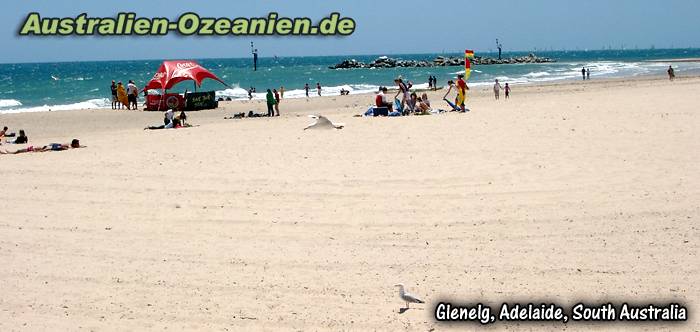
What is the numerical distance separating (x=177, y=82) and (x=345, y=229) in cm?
2147

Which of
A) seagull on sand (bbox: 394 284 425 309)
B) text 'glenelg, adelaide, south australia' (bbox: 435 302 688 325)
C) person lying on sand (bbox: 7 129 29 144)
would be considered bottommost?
text 'glenelg, adelaide, south australia' (bbox: 435 302 688 325)

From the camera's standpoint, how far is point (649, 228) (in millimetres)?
7754

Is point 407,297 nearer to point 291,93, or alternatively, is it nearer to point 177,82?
point 177,82

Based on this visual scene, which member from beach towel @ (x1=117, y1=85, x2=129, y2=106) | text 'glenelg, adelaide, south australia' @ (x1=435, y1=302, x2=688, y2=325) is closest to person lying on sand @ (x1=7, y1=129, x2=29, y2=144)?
beach towel @ (x1=117, y1=85, x2=129, y2=106)

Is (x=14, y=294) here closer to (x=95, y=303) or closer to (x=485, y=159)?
(x=95, y=303)

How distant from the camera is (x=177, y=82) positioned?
28.2m

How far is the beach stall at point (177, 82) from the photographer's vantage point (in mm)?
28031

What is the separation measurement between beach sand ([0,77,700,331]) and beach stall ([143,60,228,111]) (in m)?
13.4

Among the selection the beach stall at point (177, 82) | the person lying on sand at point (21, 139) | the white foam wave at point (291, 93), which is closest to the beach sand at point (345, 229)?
the person lying on sand at point (21, 139)

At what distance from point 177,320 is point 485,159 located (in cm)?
735

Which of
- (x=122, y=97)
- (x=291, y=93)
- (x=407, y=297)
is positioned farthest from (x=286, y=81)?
(x=407, y=297)

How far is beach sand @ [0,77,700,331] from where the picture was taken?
5.94 meters

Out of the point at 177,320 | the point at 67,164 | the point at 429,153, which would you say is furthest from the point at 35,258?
the point at 429,153

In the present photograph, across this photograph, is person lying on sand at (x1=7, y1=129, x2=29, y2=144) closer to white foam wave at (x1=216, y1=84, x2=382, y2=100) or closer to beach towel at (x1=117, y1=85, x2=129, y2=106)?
beach towel at (x1=117, y1=85, x2=129, y2=106)
